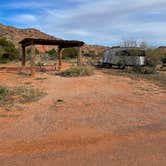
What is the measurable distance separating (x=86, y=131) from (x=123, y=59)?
25599 millimetres

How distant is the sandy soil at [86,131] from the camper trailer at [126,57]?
17.7 meters

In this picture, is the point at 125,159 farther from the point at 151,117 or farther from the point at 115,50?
the point at 115,50

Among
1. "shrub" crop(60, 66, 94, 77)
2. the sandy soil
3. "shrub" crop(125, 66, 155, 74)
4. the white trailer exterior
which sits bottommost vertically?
the sandy soil

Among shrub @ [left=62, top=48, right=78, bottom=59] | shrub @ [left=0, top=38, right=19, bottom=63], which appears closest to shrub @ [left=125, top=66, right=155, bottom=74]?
shrub @ [left=0, top=38, right=19, bottom=63]

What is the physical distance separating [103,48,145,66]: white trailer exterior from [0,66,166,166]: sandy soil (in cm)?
1761

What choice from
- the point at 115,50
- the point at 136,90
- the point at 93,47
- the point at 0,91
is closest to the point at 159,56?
the point at 115,50

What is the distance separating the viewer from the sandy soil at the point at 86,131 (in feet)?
20.4

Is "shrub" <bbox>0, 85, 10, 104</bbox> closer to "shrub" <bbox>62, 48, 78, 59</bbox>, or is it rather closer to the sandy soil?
the sandy soil

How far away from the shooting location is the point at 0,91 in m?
12.6

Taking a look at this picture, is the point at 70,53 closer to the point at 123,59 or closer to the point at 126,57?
the point at 123,59

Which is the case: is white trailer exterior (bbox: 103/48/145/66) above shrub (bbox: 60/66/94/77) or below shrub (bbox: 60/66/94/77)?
above

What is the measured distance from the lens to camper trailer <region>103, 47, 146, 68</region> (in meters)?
31.1

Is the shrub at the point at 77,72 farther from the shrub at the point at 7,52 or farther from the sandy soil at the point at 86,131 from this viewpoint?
the shrub at the point at 7,52

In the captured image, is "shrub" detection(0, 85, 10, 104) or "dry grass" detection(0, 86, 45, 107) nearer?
"dry grass" detection(0, 86, 45, 107)
